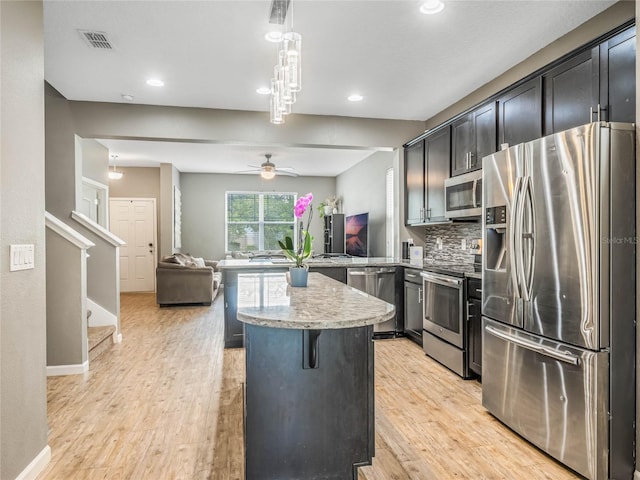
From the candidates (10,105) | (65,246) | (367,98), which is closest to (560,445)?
(10,105)

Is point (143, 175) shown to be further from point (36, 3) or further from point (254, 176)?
point (36, 3)

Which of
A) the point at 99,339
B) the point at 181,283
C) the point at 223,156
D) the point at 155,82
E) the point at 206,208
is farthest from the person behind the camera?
the point at 206,208

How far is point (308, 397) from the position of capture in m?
1.76

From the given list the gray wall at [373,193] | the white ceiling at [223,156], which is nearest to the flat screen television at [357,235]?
the gray wall at [373,193]

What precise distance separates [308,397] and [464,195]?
8.44 feet

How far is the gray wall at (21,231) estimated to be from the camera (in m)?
1.72

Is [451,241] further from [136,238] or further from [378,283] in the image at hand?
[136,238]

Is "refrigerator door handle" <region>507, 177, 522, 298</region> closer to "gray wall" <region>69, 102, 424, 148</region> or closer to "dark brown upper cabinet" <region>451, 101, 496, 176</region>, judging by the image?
"dark brown upper cabinet" <region>451, 101, 496, 176</region>

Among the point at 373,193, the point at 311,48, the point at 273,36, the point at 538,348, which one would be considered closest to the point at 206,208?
the point at 373,193

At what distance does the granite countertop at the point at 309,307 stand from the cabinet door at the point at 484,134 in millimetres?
1978

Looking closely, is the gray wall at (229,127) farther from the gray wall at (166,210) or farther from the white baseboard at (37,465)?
the gray wall at (166,210)

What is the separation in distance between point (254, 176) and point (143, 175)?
8.28ft

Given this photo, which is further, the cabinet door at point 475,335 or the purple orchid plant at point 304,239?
the cabinet door at point 475,335

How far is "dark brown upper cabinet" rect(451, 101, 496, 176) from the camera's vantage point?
11.0ft
